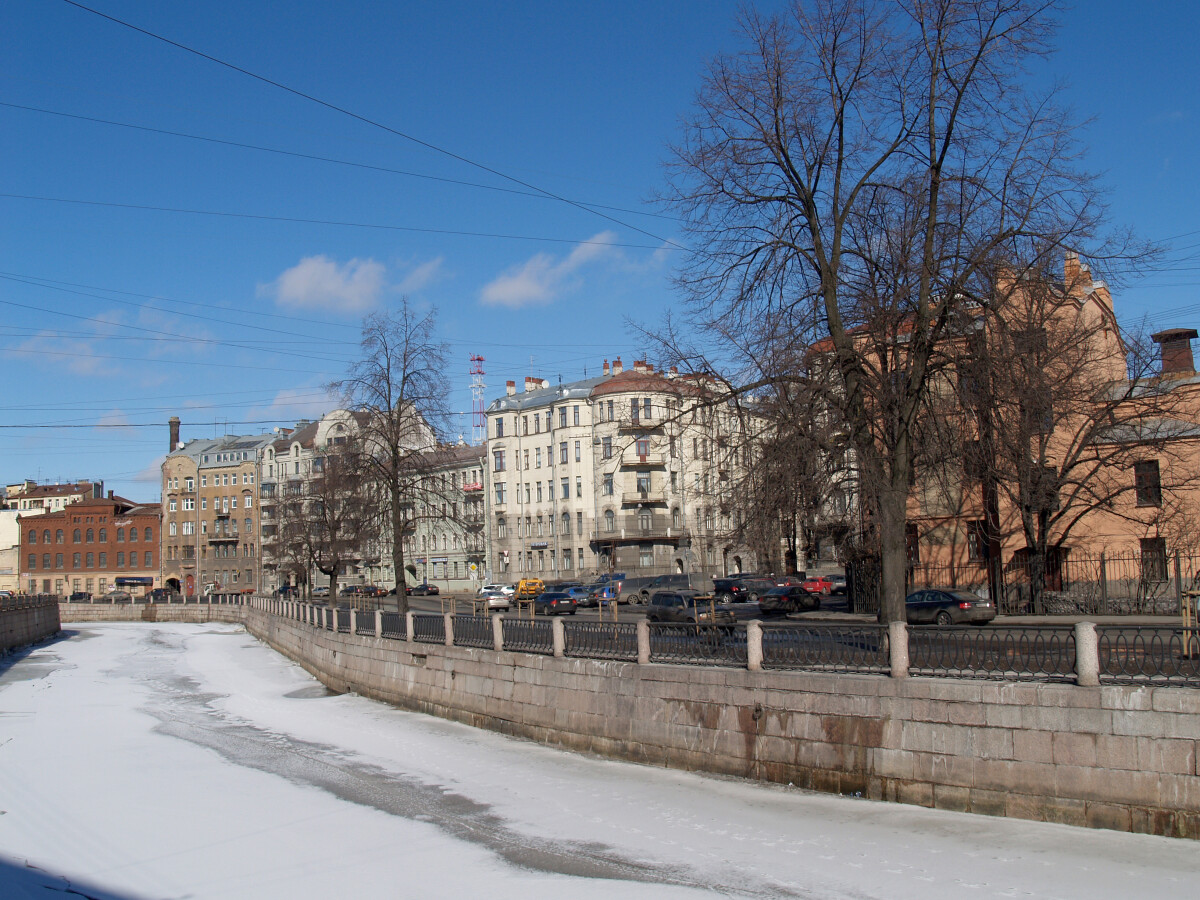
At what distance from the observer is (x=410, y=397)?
33.0m

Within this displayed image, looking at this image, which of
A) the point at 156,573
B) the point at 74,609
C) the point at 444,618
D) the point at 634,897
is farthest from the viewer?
the point at 156,573

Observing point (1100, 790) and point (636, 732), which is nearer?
point (1100, 790)

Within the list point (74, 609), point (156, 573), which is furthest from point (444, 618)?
point (156, 573)

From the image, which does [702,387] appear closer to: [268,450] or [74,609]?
[74,609]

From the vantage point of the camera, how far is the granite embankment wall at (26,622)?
4453 centimetres

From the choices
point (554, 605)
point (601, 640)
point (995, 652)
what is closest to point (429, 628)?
point (601, 640)

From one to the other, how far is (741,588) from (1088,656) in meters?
38.0

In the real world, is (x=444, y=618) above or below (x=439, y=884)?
above

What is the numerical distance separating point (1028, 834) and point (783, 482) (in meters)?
8.74

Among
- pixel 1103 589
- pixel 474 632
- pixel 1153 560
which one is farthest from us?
pixel 1103 589

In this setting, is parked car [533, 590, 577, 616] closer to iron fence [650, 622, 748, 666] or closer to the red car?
the red car

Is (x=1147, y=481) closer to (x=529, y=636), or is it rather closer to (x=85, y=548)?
(x=529, y=636)

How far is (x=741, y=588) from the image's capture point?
4794cm

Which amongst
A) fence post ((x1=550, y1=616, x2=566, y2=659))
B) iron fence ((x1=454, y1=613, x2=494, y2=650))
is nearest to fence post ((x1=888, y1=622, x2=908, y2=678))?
fence post ((x1=550, y1=616, x2=566, y2=659))
